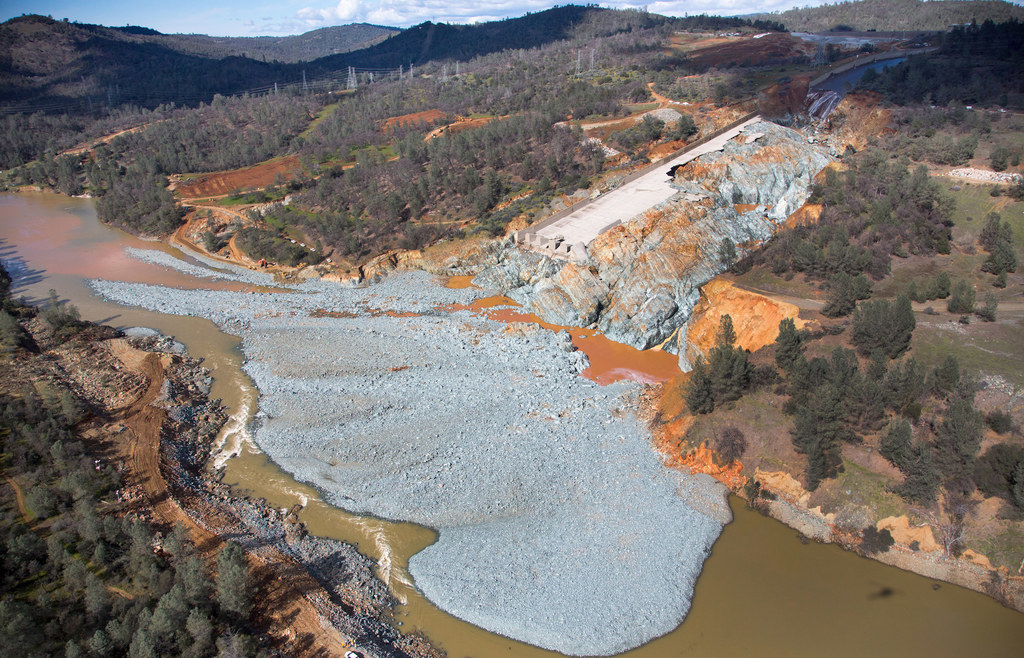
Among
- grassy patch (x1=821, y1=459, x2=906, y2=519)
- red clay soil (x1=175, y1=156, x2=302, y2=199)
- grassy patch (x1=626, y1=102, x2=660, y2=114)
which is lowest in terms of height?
grassy patch (x1=821, y1=459, x2=906, y2=519)

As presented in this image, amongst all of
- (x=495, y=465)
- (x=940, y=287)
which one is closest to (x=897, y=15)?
(x=940, y=287)

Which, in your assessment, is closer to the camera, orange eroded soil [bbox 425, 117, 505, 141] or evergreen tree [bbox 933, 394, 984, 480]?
evergreen tree [bbox 933, 394, 984, 480]

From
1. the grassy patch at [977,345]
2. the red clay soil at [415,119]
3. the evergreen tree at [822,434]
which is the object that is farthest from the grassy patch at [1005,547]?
the red clay soil at [415,119]

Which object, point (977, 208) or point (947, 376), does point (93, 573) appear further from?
point (977, 208)

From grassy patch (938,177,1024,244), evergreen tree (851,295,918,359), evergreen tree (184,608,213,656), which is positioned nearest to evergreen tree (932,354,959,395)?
evergreen tree (851,295,918,359)

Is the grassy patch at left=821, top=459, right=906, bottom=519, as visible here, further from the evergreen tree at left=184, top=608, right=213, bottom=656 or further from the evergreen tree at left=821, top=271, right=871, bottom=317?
the evergreen tree at left=184, top=608, right=213, bottom=656

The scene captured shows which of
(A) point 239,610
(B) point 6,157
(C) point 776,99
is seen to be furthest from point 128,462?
(B) point 6,157
